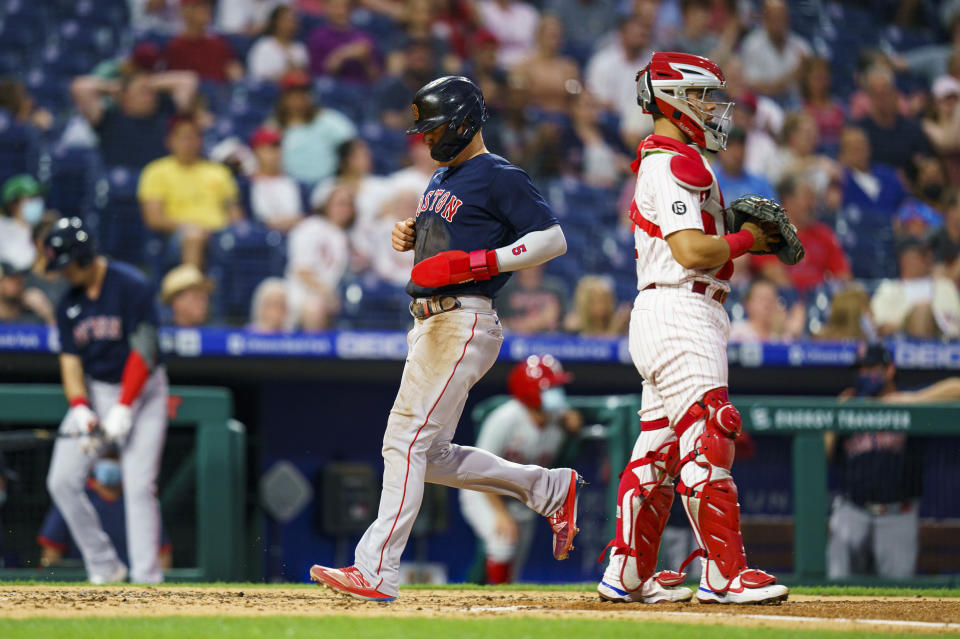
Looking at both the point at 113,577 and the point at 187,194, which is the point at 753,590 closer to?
the point at 113,577

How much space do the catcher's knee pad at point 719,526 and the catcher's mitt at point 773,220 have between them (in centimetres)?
79

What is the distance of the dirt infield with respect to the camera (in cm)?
377

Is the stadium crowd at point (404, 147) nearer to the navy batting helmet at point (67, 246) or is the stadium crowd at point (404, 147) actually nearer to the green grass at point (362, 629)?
the navy batting helmet at point (67, 246)

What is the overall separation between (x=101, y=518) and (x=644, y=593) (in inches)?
136

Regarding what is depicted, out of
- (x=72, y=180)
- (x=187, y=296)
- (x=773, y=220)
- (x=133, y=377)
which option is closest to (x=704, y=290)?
(x=773, y=220)

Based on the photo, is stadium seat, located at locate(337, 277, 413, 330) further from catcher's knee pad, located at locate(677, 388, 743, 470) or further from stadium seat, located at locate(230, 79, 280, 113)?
catcher's knee pad, located at locate(677, 388, 743, 470)

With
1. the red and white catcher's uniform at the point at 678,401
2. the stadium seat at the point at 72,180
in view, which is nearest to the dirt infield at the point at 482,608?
the red and white catcher's uniform at the point at 678,401

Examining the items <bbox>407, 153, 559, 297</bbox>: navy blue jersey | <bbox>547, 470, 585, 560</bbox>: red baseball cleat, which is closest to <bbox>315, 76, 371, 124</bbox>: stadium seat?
<bbox>407, 153, 559, 297</bbox>: navy blue jersey

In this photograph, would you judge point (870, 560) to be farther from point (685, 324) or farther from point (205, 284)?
point (205, 284)

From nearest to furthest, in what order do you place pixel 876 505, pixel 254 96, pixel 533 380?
pixel 876 505 < pixel 533 380 < pixel 254 96

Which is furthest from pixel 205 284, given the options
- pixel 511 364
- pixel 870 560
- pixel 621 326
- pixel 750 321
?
pixel 870 560

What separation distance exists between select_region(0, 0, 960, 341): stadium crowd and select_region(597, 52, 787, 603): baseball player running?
194 inches

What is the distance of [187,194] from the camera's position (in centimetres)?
968

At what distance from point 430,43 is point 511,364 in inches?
149
